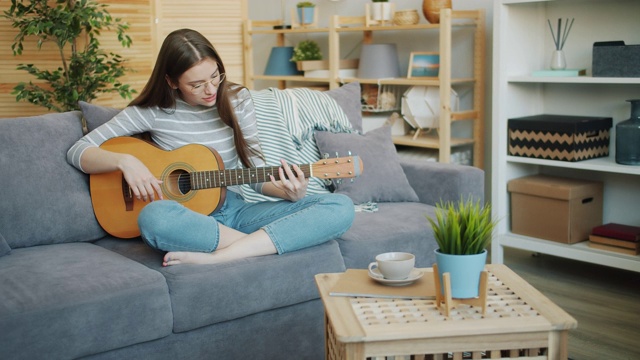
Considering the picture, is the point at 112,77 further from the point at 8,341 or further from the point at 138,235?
the point at 8,341

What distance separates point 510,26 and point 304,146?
1.16 meters

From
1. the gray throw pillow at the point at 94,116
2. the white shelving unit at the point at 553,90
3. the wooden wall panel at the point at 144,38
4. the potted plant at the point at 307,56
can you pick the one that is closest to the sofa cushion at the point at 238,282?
the gray throw pillow at the point at 94,116

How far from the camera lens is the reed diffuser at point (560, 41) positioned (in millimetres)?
3256

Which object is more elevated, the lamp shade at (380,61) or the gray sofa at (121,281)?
the lamp shade at (380,61)

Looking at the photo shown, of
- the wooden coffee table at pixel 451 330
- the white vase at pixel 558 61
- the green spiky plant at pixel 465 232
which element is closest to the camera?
the wooden coffee table at pixel 451 330

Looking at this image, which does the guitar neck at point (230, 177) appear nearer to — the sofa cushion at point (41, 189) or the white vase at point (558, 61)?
the sofa cushion at point (41, 189)

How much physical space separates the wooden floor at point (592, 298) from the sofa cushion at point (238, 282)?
89cm

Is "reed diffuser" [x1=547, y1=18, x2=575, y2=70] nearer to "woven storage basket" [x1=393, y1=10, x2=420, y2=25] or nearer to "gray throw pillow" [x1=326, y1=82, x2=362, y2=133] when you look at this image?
"woven storage basket" [x1=393, y1=10, x2=420, y2=25]

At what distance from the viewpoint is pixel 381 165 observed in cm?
281

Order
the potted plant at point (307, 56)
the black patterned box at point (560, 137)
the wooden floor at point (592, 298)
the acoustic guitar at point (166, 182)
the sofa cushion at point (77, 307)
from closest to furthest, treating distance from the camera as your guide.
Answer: the sofa cushion at point (77, 307)
the acoustic guitar at point (166, 182)
the wooden floor at point (592, 298)
the black patterned box at point (560, 137)
the potted plant at point (307, 56)

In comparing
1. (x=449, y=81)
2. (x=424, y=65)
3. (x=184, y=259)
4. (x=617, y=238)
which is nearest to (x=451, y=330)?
(x=184, y=259)

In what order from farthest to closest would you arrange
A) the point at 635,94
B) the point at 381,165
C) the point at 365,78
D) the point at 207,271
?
the point at 365,78 → the point at 635,94 → the point at 381,165 → the point at 207,271

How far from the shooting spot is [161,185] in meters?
2.32

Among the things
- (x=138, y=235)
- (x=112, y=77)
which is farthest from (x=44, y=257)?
(x=112, y=77)
